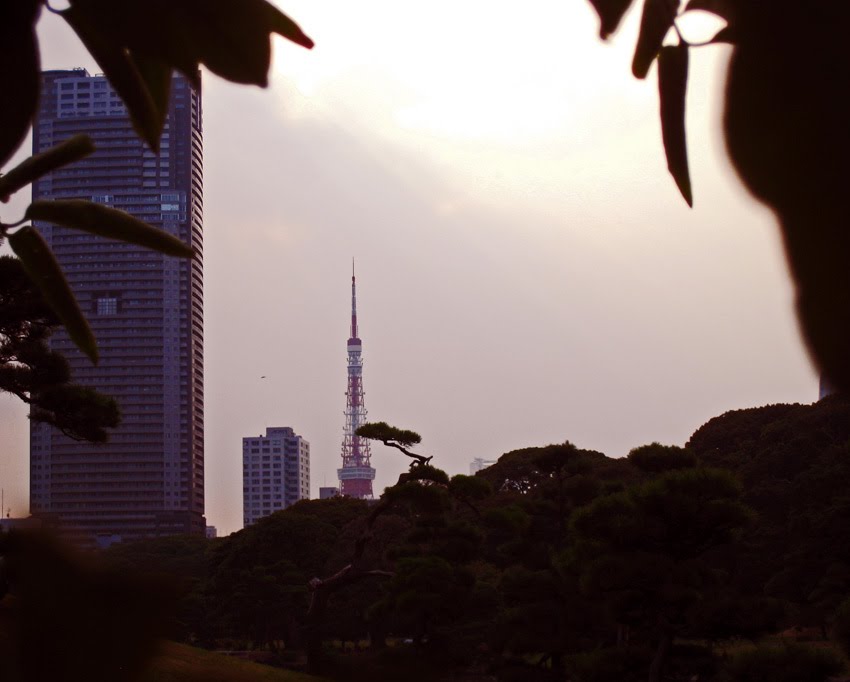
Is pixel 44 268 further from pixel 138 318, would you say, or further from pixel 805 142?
pixel 138 318

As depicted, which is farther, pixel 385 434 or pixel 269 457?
pixel 385 434

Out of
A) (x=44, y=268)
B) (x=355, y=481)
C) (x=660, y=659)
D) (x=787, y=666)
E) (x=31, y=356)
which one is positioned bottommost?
(x=660, y=659)

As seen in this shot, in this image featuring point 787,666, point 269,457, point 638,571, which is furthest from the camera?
point 638,571

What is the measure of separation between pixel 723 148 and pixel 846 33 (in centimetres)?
3

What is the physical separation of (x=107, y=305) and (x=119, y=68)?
0.47 meters

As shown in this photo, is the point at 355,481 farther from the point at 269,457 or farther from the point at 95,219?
the point at 95,219

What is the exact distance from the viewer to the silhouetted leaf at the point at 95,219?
37cm

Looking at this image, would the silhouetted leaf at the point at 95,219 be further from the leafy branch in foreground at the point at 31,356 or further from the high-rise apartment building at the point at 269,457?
the leafy branch in foreground at the point at 31,356

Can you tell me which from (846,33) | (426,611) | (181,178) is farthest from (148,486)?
(426,611)

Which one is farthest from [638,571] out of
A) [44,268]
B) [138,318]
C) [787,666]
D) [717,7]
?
[717,7]

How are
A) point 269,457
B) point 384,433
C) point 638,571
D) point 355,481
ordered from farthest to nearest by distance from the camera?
point 355,481
point 384,433
point 638,571
point 269,457

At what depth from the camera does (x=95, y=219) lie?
14.6 inches

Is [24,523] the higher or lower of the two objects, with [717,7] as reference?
lower

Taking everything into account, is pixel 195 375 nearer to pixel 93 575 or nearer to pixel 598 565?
pixel 93 575
